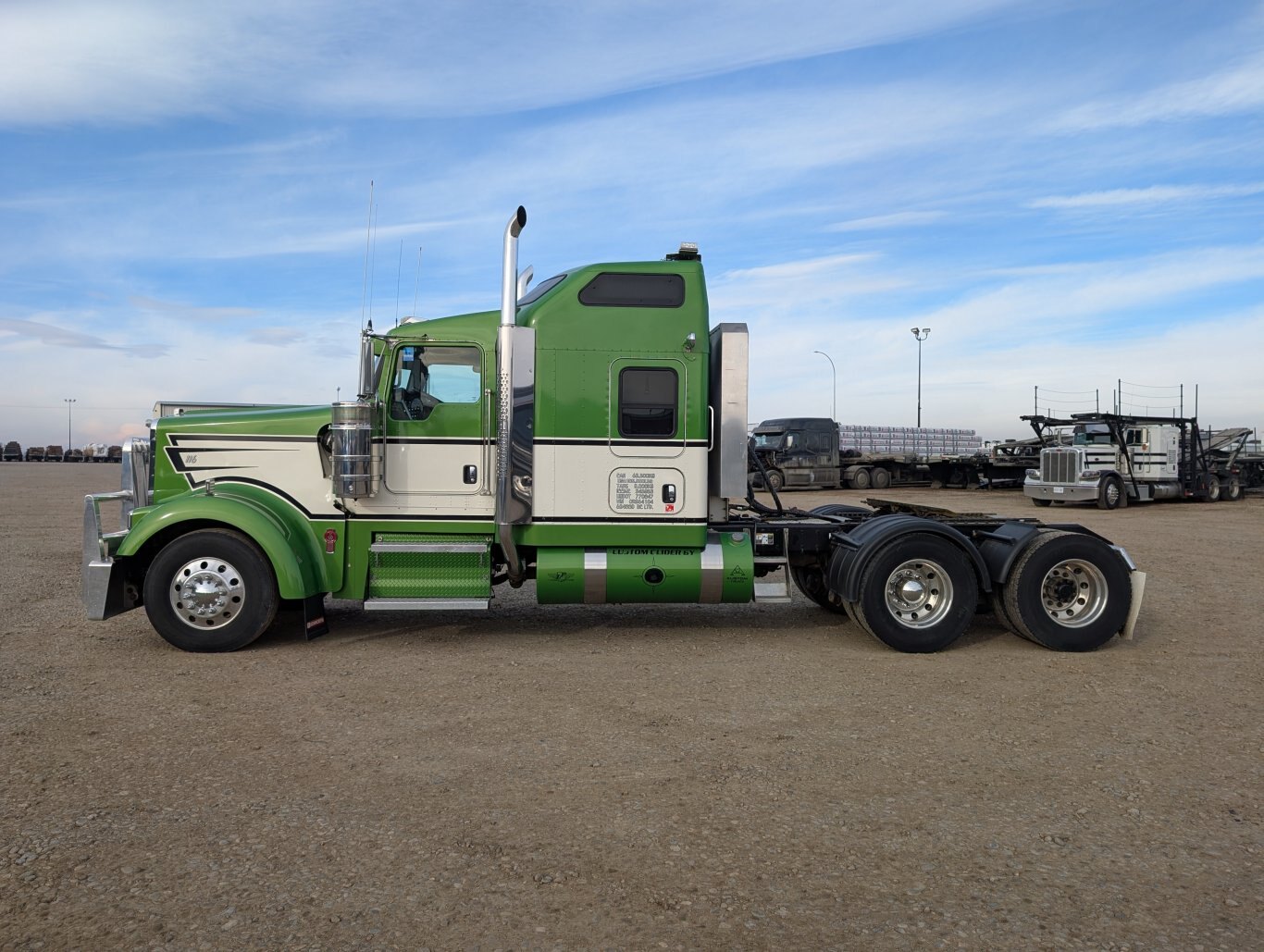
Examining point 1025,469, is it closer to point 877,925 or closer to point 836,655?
point 836,655

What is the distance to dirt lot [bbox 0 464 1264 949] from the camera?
341 cm

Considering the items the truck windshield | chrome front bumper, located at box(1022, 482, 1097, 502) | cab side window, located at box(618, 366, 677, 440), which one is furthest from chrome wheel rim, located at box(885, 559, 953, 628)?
the truck windshield

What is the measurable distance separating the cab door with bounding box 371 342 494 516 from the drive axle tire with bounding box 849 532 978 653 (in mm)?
→ 3246

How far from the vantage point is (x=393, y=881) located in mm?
3654

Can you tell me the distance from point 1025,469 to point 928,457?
3.91 metres

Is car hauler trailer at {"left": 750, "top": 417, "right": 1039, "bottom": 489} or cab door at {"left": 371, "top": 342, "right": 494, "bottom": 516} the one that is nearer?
cab door at {"left": 371, "top": 342, "right": 494, "bottom": 516}

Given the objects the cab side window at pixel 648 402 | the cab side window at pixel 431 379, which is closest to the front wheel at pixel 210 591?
the cab side window at pixel 431 379

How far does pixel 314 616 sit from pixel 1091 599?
6.52m

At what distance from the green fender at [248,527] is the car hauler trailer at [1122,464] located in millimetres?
23884

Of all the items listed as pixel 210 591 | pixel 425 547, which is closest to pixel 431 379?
pixel 425 547

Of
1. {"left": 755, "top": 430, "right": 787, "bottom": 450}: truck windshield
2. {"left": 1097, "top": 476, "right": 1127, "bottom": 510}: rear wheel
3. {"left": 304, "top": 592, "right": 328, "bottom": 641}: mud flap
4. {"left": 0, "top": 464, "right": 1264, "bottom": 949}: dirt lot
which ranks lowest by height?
{"left": 0, "top": 464, "right": 1264, "bottom": 949}: dirt lot

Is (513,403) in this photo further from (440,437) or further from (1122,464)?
(1122,464)

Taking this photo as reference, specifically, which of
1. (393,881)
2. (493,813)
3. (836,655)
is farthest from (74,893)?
(836,655)

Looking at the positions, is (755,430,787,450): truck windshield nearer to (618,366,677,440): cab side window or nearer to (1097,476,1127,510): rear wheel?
(1097,476,1127,510): rear wheel
